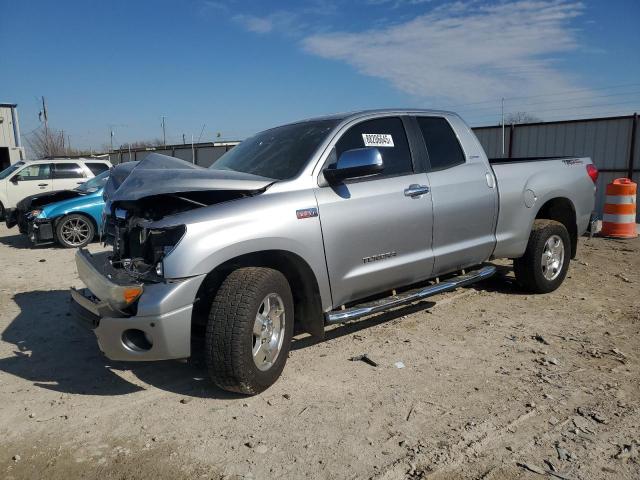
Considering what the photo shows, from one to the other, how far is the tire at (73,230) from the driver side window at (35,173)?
5535 millimetres

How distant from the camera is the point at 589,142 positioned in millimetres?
13836

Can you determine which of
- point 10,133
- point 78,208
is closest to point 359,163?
point 78,208

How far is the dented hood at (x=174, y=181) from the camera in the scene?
10.9 feet

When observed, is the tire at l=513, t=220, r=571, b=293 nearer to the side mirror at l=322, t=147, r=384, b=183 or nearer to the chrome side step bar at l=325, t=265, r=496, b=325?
the chrome side step bar at l=325, t=265, r=496, b=325

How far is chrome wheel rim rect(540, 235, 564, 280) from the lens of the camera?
5637mm

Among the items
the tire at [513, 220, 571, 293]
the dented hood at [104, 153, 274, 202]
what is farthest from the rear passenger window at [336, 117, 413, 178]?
the tire at [513, 220, 571, 293]

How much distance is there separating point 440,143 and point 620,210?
19.7 feet

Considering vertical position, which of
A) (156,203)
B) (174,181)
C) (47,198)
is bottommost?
(47,198)

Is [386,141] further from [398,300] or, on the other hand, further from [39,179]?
[39,179]

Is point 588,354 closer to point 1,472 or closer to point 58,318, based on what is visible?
point 1,472

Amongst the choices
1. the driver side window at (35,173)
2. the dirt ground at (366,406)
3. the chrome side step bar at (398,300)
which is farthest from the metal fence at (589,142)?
the driver side window at (35,173)

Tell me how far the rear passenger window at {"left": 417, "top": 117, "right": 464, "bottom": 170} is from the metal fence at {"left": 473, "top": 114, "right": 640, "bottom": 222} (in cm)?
1005

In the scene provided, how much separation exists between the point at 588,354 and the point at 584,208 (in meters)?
2.46

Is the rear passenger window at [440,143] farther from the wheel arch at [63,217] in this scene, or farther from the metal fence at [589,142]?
the metal fence at [589,142]
